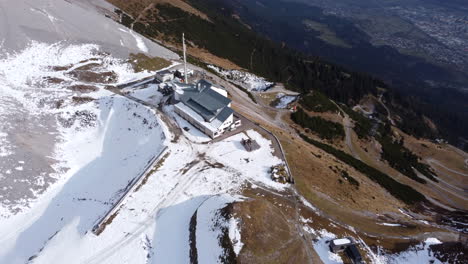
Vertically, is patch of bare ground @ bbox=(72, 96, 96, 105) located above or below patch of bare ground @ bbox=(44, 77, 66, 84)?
below

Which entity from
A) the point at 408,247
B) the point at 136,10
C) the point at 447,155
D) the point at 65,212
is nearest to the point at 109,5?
the point at 136,10

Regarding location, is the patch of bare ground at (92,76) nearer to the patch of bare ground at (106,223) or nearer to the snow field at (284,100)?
the patch of bare ground at (106,223)

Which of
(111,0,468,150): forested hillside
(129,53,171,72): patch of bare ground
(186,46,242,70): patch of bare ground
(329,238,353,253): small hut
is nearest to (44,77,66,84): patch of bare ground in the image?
(129,53,171,72): patch of bare ground

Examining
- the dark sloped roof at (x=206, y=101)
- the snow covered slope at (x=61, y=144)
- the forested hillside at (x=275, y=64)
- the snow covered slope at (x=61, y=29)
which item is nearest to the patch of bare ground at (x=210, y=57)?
the forested hillside at (x=275, y=64)

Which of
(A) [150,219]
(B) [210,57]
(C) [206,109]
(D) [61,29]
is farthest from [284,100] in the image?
(D) [61,29]

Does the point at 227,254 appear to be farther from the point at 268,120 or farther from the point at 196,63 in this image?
the point at 196,63

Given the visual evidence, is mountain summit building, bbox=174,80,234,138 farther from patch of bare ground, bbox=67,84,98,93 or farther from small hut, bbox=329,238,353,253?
small hut, bbox=329,238,353,253

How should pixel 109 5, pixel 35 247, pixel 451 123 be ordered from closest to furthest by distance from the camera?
pixel 35 247 → pixel 109 5 → pixel 451 123
